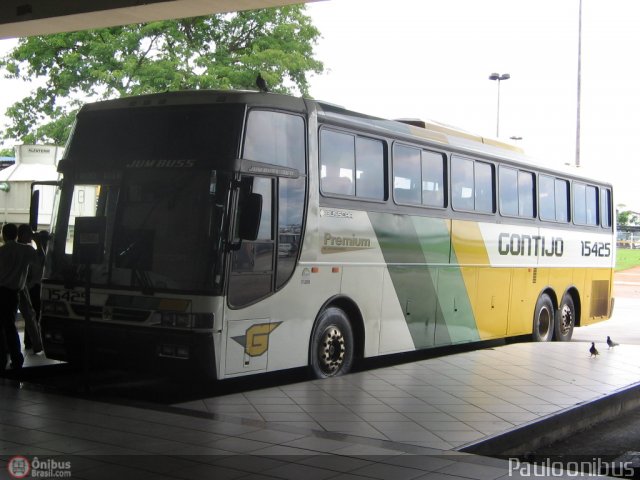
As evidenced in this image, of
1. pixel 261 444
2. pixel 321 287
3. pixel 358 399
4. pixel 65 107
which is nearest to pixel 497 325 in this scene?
pixel 321 287

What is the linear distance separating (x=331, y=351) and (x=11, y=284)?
4.23 meters

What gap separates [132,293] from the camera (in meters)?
9.45

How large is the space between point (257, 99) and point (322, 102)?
4.75 feet

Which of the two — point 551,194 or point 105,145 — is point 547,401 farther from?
point 551,194

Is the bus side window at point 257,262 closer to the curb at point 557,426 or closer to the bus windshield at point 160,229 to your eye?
the bus windshield at point 160,229

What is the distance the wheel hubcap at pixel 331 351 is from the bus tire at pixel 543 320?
6.46m

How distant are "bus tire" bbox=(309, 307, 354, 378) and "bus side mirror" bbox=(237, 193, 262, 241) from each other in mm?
2033

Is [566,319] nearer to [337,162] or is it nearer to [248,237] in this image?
[337,162]

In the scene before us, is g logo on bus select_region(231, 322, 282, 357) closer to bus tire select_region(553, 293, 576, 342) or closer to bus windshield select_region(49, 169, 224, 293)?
bus windshield select_region(49, 169, 224, 293)

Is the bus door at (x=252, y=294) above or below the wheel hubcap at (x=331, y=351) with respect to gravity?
above

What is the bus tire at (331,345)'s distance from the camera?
35.0ft

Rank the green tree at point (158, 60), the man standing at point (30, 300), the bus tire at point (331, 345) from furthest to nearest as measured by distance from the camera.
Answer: the green tree at point (158, 60), the man standing at point (30, 300), the bus tire at point (331, 345)

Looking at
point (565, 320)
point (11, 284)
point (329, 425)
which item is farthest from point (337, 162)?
point (565, 320)

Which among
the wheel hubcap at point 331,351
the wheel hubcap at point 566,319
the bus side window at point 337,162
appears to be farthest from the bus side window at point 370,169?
the wheel hubcap at point 566,319
